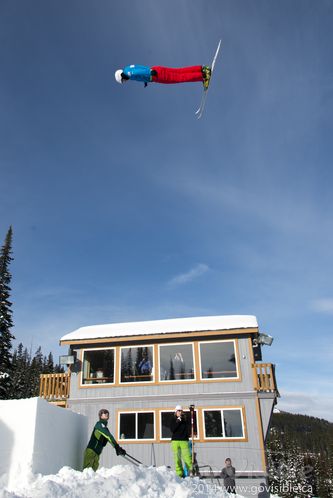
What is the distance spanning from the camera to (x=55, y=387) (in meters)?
17.4

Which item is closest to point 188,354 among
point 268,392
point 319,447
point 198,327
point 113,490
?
point 198,327

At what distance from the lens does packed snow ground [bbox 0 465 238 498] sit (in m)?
5.19

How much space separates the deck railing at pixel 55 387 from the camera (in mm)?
17188

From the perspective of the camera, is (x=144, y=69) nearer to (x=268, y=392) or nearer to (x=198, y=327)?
(x=198, y=327)

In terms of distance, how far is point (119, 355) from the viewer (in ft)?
57.5

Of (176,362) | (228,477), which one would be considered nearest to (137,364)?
(176,362)

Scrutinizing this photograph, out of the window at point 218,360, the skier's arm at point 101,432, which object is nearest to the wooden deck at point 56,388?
the window at point 218,360

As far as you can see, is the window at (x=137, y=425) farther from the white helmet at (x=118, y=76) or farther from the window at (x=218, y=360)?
the white helmet at (x=118, y=76)

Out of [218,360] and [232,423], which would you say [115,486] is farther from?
[218,360]

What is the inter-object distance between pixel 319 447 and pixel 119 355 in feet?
521

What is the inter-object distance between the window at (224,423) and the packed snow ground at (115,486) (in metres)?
8.30

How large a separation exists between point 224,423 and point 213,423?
0.43 m

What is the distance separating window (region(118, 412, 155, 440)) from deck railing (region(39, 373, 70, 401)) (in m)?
2.71

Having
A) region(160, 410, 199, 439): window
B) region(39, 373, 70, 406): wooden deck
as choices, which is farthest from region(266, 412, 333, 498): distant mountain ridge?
region(39, 373, 70, 406): wooden deck
